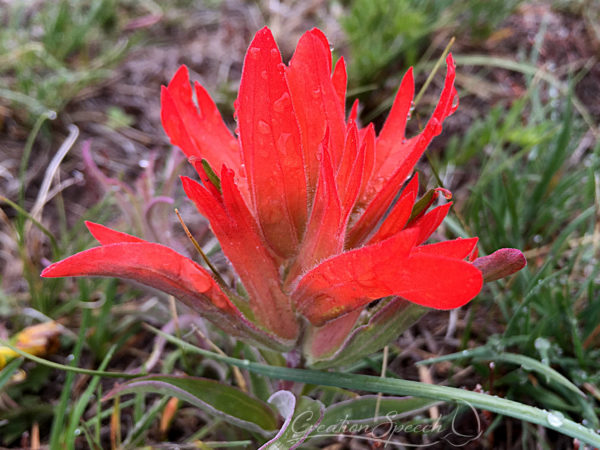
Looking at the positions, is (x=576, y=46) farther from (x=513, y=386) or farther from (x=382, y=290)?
(x=382, y=290)

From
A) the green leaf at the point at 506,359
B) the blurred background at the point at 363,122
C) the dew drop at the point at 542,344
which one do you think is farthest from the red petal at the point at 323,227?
the dew drop at the point at 542,344

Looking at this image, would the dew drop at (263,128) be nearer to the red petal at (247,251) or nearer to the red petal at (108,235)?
the red petal at (247,251)

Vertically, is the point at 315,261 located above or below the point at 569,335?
above

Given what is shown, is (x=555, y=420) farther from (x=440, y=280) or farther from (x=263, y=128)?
(x=263, y=128)

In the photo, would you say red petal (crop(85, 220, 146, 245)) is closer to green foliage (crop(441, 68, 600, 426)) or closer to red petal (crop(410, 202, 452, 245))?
red petal (crop(410, 202, 452, 245))

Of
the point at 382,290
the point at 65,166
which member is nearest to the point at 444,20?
the point at 65,166

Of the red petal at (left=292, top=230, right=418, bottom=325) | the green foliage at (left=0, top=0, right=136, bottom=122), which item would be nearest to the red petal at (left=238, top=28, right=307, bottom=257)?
the red petal at (left=292, top=230, right=418, bottom=325)
